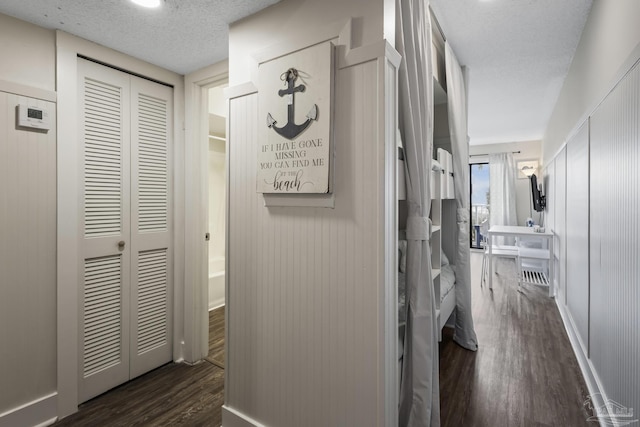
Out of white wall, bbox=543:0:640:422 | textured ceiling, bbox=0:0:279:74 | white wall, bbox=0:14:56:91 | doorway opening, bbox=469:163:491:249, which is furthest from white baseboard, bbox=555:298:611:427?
doorway opening, bbox=469:163:491:249

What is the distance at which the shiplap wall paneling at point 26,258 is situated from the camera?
174cm

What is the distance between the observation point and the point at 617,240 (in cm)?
156

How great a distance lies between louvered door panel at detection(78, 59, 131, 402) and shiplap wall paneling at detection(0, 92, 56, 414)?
0.55 feet

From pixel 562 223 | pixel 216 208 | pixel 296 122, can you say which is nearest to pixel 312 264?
pixel 296 122

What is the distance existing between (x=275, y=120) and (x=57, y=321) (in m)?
1.77

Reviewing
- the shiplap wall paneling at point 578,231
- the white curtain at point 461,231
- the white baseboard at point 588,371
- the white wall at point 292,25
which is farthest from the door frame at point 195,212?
the shiplap wall paneling at point 578,231

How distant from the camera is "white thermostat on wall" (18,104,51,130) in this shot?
176cm

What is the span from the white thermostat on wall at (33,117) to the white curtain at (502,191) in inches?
294

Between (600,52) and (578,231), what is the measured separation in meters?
1.33

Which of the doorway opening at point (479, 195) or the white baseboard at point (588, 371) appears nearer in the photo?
the white baseboard at point (588, 371)

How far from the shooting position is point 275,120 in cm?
154

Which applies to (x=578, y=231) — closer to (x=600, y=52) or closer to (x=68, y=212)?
(x=600, y=52)

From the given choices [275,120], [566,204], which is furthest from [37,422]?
[566,204]

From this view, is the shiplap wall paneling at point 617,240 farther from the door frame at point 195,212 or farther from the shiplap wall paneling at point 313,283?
the door frame at point 195,212
